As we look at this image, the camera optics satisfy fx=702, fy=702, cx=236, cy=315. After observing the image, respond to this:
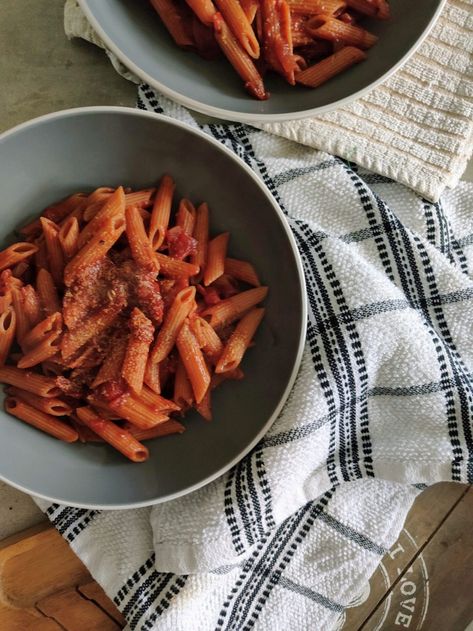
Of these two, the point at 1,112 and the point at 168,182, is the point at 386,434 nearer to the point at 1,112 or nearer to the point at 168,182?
the point at 168,182

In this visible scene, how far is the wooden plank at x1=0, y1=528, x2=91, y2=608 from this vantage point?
127 cm

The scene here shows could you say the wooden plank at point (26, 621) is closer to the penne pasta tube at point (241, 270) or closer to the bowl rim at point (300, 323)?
the bowl rim at point (300, 323)

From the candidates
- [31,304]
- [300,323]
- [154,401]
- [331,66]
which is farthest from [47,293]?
[331,66]

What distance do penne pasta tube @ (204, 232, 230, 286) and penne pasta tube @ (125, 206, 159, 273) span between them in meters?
0.09

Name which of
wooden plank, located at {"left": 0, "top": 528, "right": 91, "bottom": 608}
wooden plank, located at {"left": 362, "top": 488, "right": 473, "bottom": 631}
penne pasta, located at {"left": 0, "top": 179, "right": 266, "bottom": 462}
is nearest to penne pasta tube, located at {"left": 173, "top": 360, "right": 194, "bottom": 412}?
penne pasta, located at {"left": 0, "top": 179, "right": 266, "bottom": 462}

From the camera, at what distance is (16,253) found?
3.69ft

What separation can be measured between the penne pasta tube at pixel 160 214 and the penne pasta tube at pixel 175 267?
0.03 meters

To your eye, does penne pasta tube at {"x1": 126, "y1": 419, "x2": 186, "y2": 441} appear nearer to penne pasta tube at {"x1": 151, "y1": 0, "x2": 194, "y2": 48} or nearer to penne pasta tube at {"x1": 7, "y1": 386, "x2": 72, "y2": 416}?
penne pasta tube at {"x1": 7, "y1": 386, "x2": 72, "y2": 416}

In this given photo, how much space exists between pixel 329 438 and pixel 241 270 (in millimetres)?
342

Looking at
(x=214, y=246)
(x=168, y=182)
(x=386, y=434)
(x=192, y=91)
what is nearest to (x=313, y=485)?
(x=386, y=434)

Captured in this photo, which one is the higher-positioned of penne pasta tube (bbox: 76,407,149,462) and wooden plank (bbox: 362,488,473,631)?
penne pasta tube (bbox: 76,407,149,462)

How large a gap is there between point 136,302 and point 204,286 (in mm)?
131

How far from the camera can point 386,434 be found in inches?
50.4

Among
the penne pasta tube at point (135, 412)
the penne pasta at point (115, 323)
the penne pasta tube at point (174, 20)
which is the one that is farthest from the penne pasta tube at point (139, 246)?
the penne pasta tube at point (174, 20)
